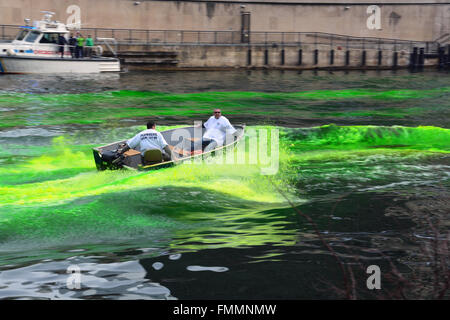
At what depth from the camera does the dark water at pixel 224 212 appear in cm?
848

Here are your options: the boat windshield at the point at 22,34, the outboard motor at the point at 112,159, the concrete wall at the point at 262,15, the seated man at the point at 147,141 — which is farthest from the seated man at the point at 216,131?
the concrete wall at the point at 262,15

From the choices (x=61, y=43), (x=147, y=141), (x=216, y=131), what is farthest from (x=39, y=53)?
(x=147, y=141)

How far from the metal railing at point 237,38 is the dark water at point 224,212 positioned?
1723 cm

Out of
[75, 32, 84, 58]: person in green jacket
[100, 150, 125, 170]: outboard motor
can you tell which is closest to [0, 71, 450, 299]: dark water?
[100, 150, 125, 170]: outboard motor

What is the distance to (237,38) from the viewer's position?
143ft

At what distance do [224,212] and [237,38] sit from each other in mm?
33901

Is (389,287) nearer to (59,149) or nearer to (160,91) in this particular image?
(59,149)

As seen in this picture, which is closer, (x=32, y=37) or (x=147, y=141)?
(x=147, y=141)

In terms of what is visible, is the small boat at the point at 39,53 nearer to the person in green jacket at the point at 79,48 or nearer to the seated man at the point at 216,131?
the person in green jacket at the point at 79,48

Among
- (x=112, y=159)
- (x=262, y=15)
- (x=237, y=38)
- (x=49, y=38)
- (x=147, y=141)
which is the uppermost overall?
(x=262, y=15)

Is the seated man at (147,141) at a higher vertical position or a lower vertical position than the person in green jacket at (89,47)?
lower

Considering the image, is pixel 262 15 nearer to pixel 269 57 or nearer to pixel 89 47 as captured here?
pixel 269 57

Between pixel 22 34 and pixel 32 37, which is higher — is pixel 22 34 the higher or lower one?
the higher one
